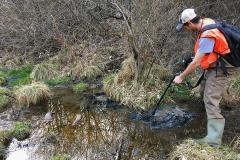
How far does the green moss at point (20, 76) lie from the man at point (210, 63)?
6.50 m

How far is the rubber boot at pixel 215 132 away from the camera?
6363 millimetres

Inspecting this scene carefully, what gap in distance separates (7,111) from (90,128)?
2.50 m

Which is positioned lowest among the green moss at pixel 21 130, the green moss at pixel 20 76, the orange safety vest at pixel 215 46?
the green moss at pixel 21 130

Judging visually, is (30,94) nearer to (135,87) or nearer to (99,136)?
(135,87)

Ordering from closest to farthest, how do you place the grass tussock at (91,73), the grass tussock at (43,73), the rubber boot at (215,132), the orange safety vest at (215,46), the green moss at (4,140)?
the orange safety vest at (215,46) < the rubber boot at (215,132) < the green moss at (4,140) < the grass tussock at (91,73) < the grass tussock at (43,73)

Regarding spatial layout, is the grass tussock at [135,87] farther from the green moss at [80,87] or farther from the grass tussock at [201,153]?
the grass tussock at [201,153]

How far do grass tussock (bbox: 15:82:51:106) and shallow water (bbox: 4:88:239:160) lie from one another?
0.34 m

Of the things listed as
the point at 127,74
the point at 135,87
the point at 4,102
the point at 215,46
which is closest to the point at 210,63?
the point at 215,46

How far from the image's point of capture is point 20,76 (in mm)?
12258

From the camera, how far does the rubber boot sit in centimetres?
636

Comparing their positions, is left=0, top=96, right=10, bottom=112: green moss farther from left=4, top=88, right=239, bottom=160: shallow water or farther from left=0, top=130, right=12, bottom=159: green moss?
left=0, top=130, right=12, bottom=159: green moss

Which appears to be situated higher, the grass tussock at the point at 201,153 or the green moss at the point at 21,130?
the green moss at the point at 21,130

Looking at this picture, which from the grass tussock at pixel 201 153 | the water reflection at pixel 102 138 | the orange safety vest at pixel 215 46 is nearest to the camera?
the orange safety vest at pixel 215 46

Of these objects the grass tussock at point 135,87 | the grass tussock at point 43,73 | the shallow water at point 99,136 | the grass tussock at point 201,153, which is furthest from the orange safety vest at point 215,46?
the grass tussock at point 43,73
